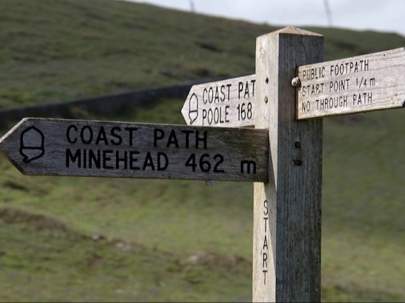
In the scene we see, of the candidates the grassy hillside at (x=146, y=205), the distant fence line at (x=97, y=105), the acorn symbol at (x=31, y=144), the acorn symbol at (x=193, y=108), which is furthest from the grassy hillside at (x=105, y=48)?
the acorn symbol at (x=31, y=144)

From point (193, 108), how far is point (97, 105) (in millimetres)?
42270

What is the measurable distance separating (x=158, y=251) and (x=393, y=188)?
13.7 metres

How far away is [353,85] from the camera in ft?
18.4

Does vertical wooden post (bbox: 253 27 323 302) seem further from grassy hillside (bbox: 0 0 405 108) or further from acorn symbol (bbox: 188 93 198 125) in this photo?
grassy hillside (bbox: 0 0 405 108)

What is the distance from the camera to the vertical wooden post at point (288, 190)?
5.75 meters

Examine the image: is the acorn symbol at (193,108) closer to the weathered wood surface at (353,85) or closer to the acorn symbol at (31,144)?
the weathered wood surface at (353,85)

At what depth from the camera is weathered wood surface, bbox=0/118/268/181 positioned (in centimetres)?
551

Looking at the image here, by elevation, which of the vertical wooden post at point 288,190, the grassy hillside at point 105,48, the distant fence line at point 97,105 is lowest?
the vertical wooden post at point 288,190

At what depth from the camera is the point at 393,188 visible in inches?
1834

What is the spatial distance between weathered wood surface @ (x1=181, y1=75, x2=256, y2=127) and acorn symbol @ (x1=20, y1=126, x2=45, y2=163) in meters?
0.97

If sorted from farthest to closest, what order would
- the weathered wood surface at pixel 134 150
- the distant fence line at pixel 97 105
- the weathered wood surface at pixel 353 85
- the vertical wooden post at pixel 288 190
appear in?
the distant fence line at pixel 97 105
the vertical wooden post at pixel 288 190
the weathered wood surface at pixel 134 150
the weathered wood surface at pixel 353 85

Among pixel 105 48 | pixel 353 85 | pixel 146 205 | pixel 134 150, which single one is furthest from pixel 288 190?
pixel 105 48

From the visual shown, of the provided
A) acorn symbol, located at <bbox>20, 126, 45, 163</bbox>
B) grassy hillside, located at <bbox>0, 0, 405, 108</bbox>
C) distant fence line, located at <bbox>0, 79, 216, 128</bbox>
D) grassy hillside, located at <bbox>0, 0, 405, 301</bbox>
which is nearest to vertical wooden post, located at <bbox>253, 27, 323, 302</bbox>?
acorn symbol, located at <bbox>20, 126, 45, 163</bbox>

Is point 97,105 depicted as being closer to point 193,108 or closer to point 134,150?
point 193,108
